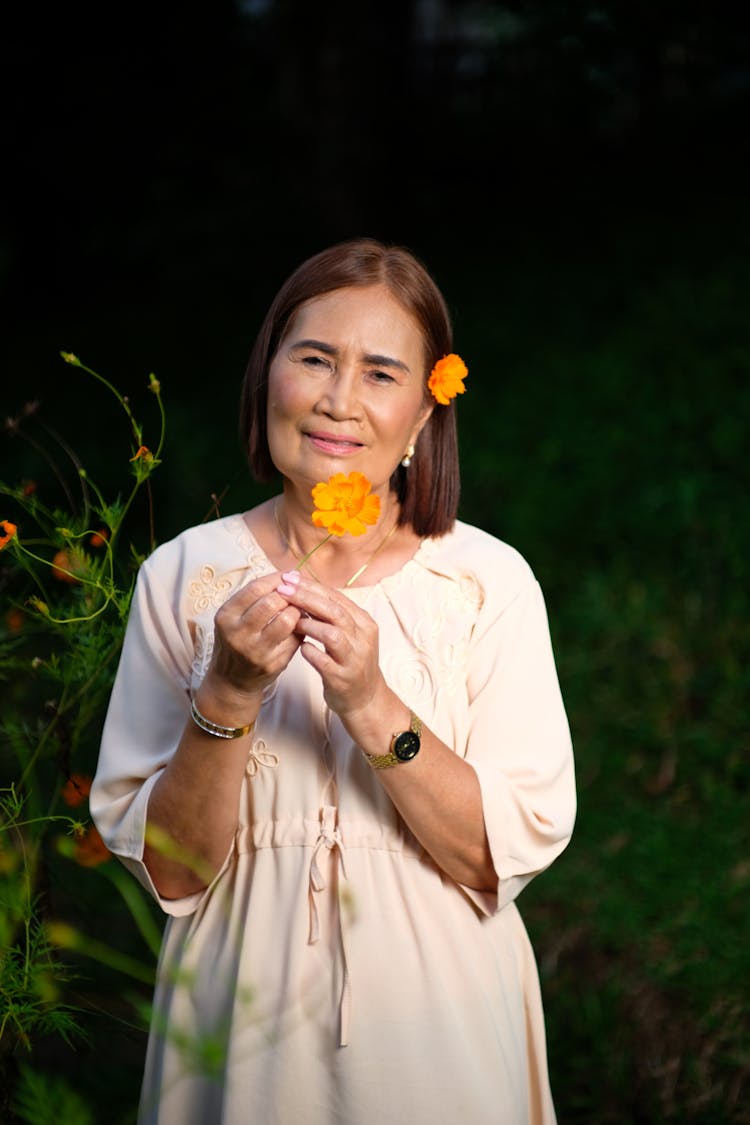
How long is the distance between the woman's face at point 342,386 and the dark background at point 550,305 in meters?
2.07

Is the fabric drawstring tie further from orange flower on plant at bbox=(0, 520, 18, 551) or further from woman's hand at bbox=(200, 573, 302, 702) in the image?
orange flower on plant at bbox=(0, 520, 18, 551)

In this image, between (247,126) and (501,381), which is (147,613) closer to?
(501,381)

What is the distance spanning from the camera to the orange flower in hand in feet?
5.34

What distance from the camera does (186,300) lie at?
7875 millimetres

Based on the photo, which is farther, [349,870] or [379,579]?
[379,579]

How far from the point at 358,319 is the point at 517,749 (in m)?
0.68

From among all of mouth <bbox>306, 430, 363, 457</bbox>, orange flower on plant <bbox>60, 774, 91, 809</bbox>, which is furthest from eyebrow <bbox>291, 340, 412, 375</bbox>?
orange flower on plant <bbox>60, 774, 91, 809</bbox>

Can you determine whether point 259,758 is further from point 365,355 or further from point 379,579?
point 365,355

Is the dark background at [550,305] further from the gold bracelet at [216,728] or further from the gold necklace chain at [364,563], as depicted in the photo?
the gold bracelet at [216,728]

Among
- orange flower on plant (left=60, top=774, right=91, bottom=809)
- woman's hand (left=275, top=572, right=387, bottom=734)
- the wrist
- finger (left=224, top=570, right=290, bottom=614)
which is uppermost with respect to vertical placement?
finger (left=224, top=570, right=290, bottom=614)

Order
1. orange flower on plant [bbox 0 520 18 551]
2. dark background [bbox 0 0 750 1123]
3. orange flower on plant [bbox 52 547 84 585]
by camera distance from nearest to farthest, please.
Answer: orange flower on plant [bbox 0 520 18 551] → orange flower on plant [bbox 52 547 84 585] → dark background [bbox 0 0 750 1123]

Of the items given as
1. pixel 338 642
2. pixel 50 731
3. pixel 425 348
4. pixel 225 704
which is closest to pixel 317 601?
pixel 338 642

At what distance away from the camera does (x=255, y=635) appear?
1.58 metres

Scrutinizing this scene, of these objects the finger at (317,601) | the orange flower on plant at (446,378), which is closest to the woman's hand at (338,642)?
the finger at (317,601)
